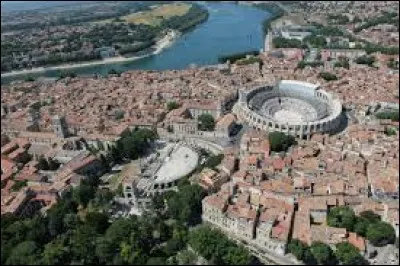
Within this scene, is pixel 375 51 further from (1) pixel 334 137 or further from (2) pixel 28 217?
(2) pixel 28 217

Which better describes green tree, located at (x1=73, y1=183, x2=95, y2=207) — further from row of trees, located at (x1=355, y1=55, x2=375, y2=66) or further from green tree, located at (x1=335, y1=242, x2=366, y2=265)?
row of trees, located at (x1=355, y1=55, x2=375, y2=66)

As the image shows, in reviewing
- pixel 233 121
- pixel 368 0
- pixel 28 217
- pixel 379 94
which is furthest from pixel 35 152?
pixel 368 0

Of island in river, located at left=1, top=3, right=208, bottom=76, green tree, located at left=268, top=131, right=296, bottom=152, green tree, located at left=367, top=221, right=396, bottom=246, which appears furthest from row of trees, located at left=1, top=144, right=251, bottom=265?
island in river, located at left=1, top=3, right=208, bottom=76

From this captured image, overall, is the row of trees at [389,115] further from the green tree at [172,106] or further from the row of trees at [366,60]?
the row of trees at [366,60]

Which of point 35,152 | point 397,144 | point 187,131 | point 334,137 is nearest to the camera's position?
point 35,152

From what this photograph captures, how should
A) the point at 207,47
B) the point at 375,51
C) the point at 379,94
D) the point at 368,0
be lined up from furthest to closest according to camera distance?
the point at 368,0, the point at 207,47, the point at 375,51, the point at 379,94
